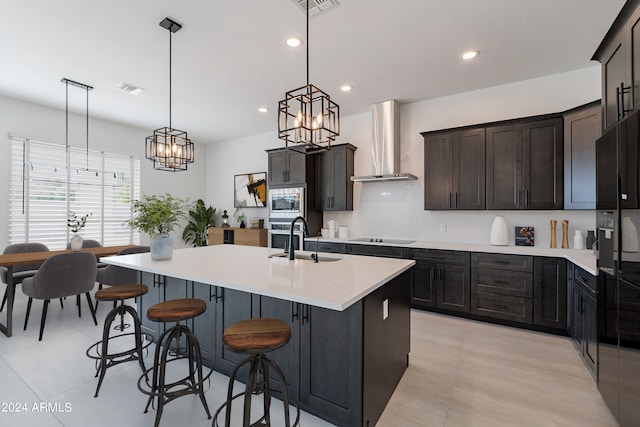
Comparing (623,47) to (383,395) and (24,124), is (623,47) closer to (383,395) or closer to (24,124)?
(383,395)

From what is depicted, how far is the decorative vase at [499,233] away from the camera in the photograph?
3.77 m

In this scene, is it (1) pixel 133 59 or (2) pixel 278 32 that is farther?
(1) pixel 133 59

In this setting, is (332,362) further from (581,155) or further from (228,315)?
(581,155)

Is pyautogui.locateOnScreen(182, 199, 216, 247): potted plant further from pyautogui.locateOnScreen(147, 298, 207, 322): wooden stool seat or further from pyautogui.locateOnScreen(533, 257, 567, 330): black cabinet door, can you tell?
pyautogui.locateOnScreen(533, 257, 567, 330): black cabinet door

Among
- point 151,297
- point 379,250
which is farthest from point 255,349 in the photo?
point 379,250

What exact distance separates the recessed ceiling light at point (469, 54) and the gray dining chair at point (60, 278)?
473 centimetres

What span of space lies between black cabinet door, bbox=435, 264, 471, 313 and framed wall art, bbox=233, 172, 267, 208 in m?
3.81

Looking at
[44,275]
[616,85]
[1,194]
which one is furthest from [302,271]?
[1,194]

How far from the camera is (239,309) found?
2.24m

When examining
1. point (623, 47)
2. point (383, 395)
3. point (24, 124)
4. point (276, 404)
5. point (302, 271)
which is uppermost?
point (24, 124)

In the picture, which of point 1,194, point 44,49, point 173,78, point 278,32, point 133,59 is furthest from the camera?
point 1,194

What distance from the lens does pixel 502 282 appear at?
3.41m

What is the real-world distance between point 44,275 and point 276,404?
285 centimetres

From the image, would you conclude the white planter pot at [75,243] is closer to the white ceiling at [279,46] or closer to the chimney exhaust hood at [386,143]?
the white ceiling at [279,46]
